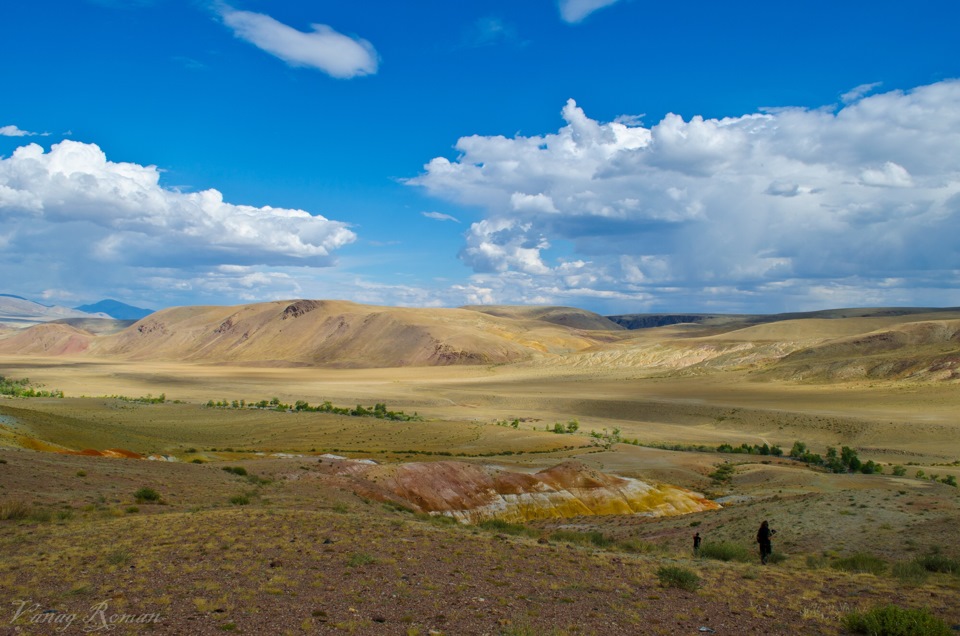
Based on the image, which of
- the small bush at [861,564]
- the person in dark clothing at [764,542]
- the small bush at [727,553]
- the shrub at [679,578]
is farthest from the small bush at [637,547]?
the small bush at [861,564]

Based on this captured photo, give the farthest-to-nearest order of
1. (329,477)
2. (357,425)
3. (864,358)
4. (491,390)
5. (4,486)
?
1. (491,390)
2. (864,358)
3. (357,425)
4. (329,477)
5. (4,486)

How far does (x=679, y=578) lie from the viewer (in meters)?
13.5

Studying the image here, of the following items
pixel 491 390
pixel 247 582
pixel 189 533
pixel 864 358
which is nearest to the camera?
pixel 247 582

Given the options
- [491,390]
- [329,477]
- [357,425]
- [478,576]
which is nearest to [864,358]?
[491,390]

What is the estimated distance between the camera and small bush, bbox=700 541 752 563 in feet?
59.5

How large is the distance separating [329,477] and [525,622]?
19.2 m

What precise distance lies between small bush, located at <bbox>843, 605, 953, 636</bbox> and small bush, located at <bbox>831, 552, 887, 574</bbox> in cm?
573

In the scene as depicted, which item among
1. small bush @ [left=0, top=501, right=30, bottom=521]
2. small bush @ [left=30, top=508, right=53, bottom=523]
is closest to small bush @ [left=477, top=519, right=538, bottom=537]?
small bush @ [left=30, top=508, right=53, bottom=523]

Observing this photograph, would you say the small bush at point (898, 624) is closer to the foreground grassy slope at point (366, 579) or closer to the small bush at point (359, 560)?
the foreground grassy slope at point (366, 579)

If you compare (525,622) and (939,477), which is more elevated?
(525,622)

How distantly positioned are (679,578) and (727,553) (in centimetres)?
576

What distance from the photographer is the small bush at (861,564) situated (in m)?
15.9

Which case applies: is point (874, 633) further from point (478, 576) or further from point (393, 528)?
point (393, 528)

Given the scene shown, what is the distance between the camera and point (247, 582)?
1190 cm
